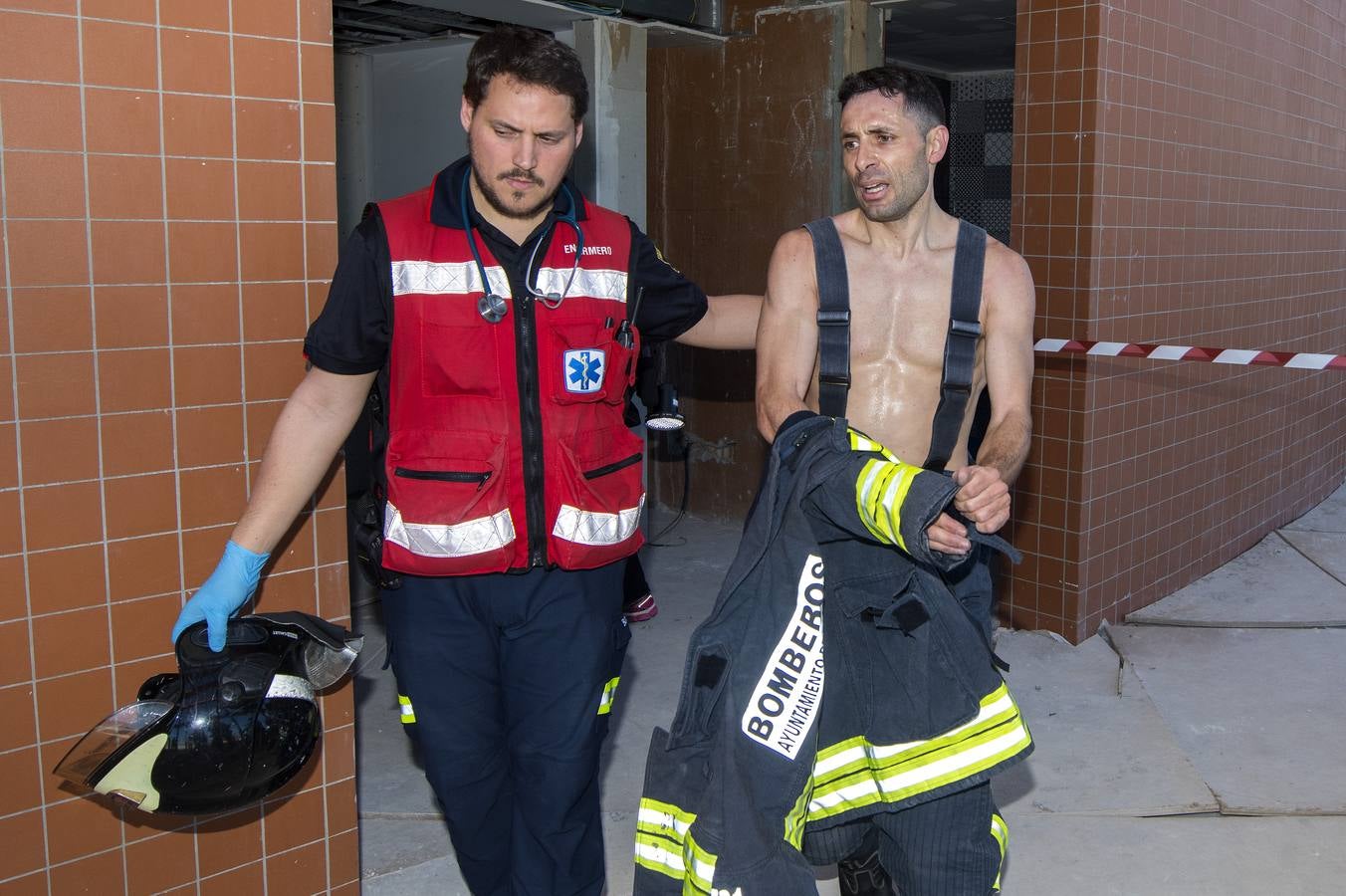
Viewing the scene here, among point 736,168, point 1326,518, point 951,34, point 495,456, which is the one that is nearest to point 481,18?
point 736,168

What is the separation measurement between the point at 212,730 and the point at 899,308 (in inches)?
68.6

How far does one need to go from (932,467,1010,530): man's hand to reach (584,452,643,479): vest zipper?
74cm

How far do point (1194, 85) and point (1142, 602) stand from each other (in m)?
2.43

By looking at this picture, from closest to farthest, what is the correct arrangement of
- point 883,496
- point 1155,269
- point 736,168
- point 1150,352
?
1. point 883,496
2. point 1150,352
3. point 1155,269
4. point 736,168

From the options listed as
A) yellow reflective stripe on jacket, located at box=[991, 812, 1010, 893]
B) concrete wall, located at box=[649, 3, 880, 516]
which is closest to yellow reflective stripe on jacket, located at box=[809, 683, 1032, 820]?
yellow reflective stripe on jacket, located at box=[991, 812, 1010, 893]

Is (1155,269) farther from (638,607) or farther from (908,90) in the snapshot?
(638,607)

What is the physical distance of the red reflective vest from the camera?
268 centimetres

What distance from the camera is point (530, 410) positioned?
8.93 feet

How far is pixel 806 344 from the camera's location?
9.96 feet

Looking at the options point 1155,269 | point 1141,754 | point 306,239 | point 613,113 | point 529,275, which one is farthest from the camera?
point 613,113

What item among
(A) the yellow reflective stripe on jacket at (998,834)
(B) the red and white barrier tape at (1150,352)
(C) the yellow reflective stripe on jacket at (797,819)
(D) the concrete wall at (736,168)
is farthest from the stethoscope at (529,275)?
(D) the concrete wall at (736,168)

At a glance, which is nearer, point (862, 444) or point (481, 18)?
point (862, 444)

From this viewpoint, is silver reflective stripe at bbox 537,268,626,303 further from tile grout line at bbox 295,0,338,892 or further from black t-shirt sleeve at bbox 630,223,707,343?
tile grout line at bbox 295,0,338,892

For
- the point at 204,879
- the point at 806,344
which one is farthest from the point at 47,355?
the point at 806,344
